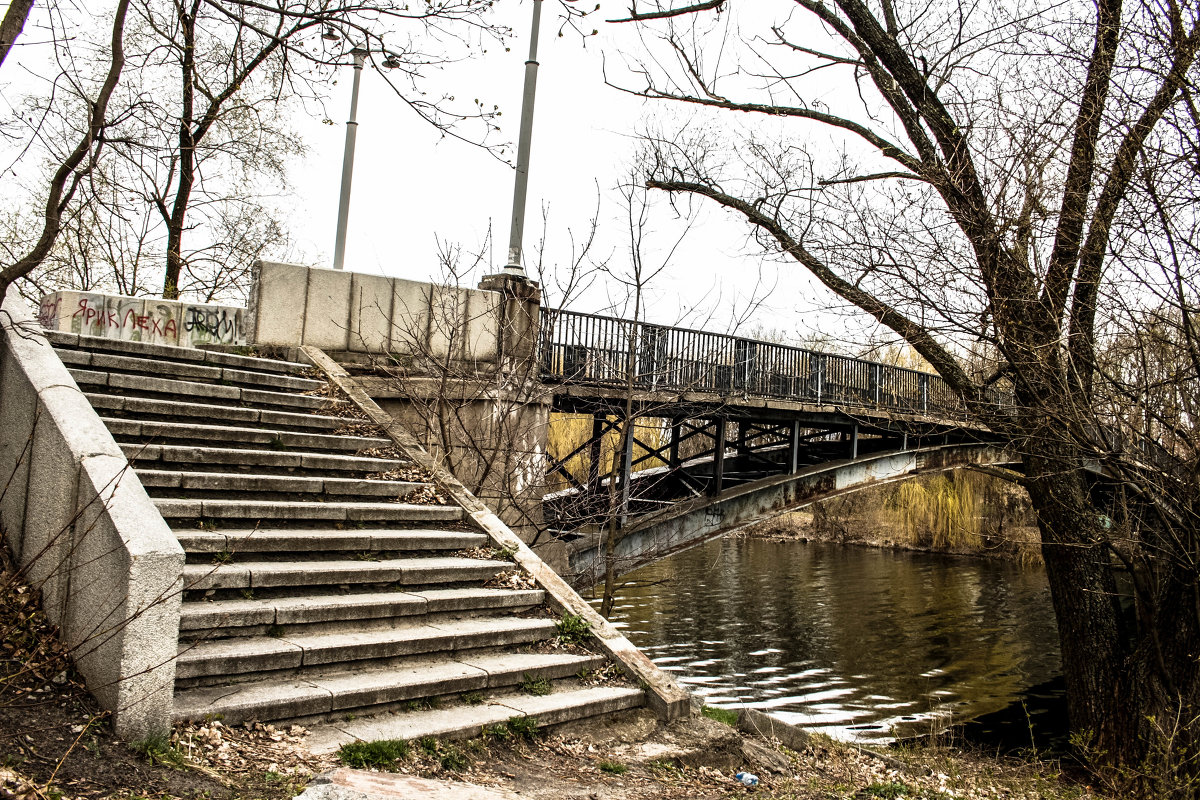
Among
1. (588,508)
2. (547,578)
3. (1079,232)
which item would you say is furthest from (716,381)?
(547,578)

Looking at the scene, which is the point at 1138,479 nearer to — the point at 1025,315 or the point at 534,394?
the point at 1025,315

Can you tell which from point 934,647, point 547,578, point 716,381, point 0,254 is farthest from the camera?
point 934,647

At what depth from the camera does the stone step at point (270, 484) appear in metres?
5.62

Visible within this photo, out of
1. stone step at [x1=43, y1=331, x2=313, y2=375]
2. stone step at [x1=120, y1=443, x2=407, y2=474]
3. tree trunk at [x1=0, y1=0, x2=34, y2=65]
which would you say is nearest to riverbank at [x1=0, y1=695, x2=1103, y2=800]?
stone step at [x1=120, y1=443, x2=407, y2=474]

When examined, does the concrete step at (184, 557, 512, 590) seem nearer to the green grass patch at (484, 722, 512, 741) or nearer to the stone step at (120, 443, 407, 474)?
the stone step at (120, 443, 407, 474)

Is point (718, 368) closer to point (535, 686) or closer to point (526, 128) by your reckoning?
point (526, 128)

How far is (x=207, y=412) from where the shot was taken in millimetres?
6770

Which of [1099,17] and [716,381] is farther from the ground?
[1099,17]

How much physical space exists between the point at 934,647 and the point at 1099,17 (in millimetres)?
14100

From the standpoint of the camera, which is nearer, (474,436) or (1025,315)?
(1025,315)

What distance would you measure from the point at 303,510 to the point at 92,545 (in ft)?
6.21

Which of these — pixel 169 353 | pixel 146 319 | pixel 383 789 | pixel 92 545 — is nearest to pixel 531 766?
pixel 383 789

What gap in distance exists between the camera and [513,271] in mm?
9984

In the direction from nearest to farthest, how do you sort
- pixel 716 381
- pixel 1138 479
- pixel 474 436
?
pixel 1138 479
pixel 474 436
pixel 716 381
